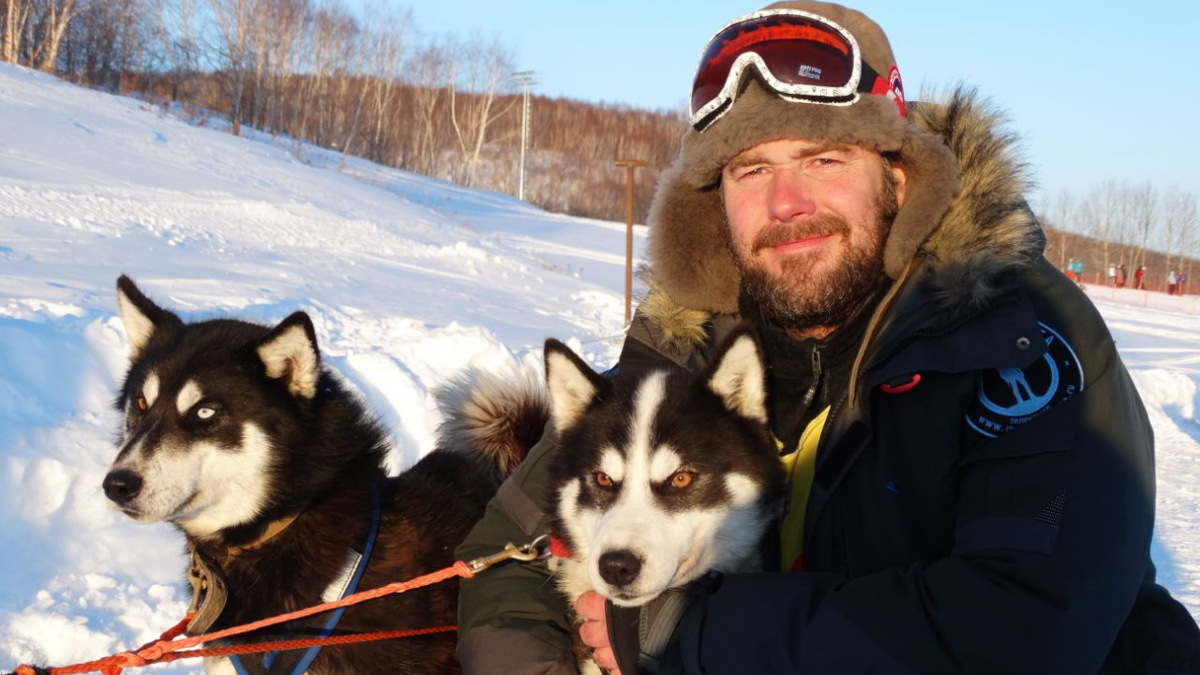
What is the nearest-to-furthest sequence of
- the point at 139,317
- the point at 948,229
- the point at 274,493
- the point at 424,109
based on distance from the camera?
the point at 948,229 → the point at 274,493 → the point at 139,317 → the point at 424,109

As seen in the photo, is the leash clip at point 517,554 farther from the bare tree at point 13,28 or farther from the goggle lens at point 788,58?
the bare tree at point 13,28

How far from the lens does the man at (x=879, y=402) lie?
5.27 ft

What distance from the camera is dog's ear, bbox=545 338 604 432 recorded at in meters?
2.34

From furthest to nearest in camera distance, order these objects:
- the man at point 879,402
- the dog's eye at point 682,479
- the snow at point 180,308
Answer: the snow at point 180,308
the dog's eye at point 682,479
the man at point 879,402

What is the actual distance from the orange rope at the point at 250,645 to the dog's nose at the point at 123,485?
349 mm

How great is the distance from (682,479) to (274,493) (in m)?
1.09

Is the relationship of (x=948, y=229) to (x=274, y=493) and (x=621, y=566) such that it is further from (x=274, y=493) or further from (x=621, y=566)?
(x=274, y=493)

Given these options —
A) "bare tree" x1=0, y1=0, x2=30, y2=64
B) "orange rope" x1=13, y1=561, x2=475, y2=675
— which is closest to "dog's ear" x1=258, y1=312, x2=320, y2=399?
"orange rope" x1=13, y1=561, x2=475, y2=675

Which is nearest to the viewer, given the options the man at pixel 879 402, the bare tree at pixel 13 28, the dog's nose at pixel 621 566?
the man at pixel 879 402

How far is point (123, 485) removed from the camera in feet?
7.23

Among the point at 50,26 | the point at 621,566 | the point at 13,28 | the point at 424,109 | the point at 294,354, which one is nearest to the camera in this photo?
the point at 621,566

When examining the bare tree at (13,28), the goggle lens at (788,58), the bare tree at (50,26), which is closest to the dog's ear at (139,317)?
the goggle lens at (788,58)

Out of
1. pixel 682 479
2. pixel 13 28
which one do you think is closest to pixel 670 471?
pixel 682 479

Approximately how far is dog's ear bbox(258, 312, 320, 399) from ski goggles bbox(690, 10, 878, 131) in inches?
49.4
